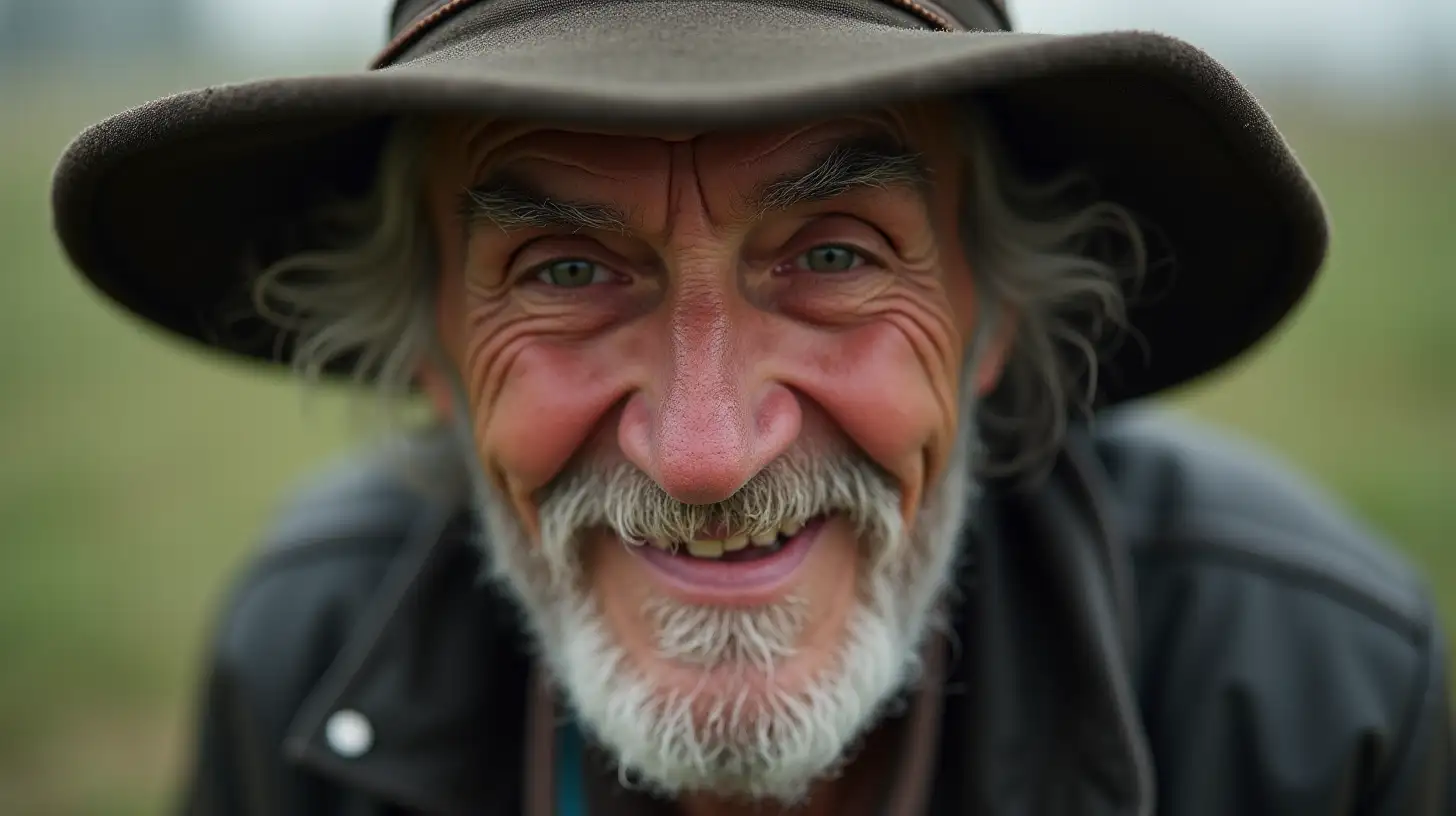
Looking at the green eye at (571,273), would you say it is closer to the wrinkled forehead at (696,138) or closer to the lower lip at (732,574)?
the wrinkled forehead at (696,138)

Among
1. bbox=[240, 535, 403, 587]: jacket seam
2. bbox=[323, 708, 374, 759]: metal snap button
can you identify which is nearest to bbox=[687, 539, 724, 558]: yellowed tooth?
bbox=[323, 708, 374, 759]: metal snap button

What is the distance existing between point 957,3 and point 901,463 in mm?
711

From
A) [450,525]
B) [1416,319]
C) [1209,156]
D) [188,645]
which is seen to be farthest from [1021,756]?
[1416,319]

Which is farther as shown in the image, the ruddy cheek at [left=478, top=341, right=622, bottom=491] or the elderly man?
the ruddy cheek at [left=478, top=341, right=622, bottom=491]

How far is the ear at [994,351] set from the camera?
2.20 meters

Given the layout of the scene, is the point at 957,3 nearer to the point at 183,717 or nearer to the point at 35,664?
the point at 183,717

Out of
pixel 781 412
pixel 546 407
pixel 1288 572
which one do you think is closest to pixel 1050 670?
pixel 1288 572

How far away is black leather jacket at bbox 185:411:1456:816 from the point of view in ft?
6.94

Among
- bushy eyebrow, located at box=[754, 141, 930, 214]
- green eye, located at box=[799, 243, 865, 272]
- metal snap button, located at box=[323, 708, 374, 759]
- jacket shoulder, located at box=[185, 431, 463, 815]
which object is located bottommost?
jacket shoulder, located at box=[185, 431, 463, 815]

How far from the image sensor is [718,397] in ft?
5.47

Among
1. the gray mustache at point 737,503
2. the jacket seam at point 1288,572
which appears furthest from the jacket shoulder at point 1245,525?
the gray mustache at point 737,503

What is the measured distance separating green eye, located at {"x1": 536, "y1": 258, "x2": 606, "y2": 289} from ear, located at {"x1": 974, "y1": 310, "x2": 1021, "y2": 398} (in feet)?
2.35

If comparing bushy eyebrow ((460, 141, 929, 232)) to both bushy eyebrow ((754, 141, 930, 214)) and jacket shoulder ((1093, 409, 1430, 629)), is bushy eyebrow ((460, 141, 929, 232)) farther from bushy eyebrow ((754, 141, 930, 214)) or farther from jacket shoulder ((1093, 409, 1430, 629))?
jacket shoulder ((1093, 409, 1430, 629))

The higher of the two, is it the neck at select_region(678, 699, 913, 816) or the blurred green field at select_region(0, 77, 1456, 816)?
the neck at select_region(678, 699, 913, 816)
